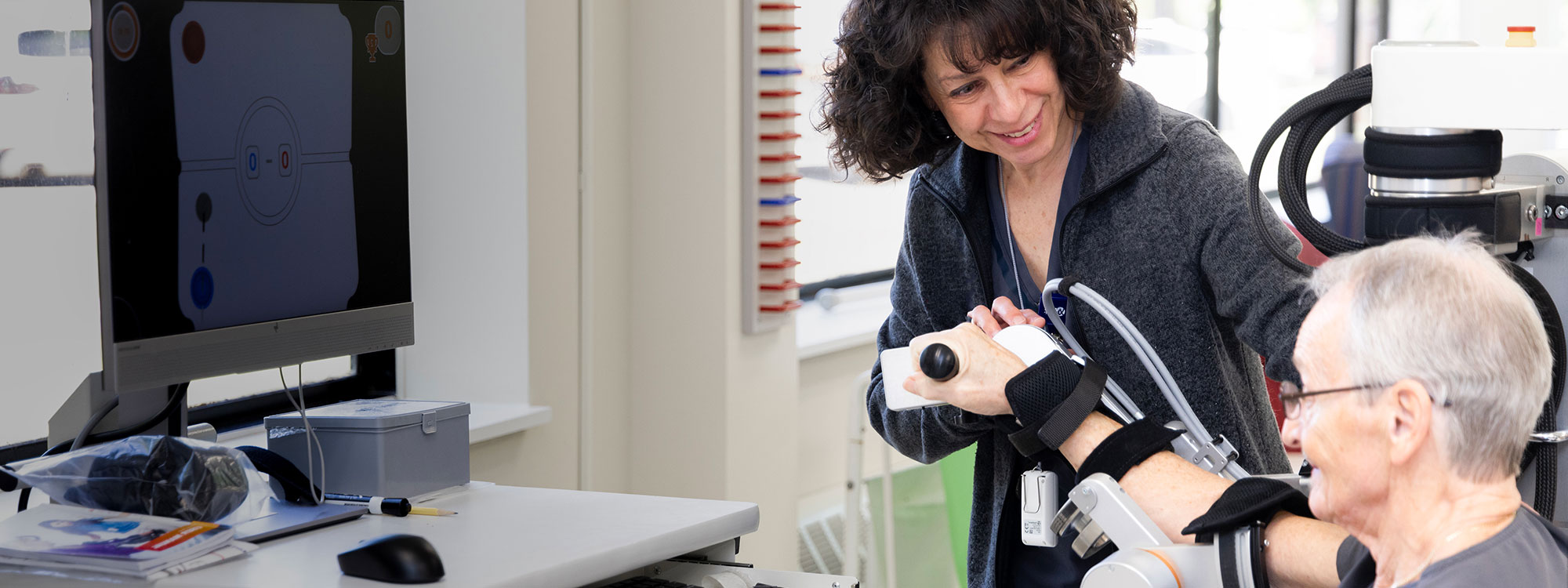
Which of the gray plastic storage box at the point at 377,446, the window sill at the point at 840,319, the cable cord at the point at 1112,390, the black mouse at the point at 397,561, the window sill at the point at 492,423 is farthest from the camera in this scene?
the window sill at the point at 840,319

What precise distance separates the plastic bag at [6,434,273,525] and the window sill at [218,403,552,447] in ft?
2.57

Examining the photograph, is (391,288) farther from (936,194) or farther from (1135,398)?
(1135,398)

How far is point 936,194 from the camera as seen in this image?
174 centimetres

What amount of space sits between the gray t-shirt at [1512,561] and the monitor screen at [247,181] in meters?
1.13

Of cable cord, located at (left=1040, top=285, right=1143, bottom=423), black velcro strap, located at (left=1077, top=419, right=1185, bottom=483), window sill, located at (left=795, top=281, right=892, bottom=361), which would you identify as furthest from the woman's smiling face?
window sill, located at (left=795, top=281, right=892, bottom=361)

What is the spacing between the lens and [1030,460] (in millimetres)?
1613

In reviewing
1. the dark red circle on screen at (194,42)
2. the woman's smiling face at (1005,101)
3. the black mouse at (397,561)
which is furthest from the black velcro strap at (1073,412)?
the dark red circle on screen at (194,42)

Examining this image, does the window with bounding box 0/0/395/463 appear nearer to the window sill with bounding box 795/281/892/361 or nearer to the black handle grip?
the black handle grip

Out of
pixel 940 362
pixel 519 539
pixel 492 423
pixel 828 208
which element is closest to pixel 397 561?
pixel 519 539

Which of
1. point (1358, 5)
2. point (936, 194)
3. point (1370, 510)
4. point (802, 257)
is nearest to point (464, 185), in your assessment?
point (936, 194)

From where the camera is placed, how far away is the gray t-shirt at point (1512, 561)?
3.32ft

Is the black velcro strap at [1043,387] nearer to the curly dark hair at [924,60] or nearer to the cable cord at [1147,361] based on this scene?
the cable cord at [1147,361]

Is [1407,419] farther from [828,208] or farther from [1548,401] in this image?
[828,208]

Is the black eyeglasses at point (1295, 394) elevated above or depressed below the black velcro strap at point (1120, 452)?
above
